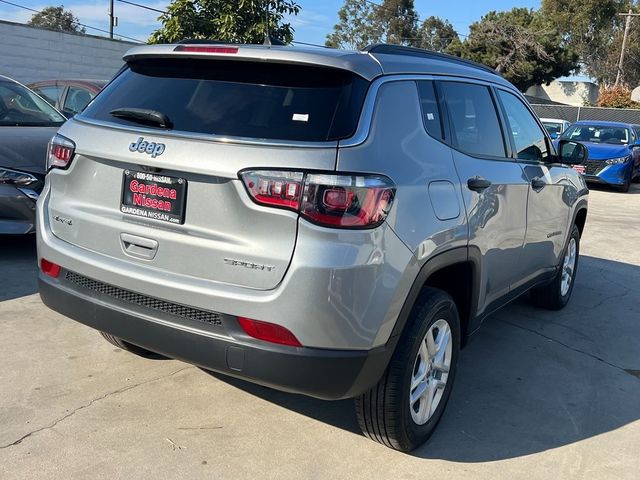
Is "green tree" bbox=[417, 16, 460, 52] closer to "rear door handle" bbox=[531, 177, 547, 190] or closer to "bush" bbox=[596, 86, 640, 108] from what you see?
"bush" bbox=[596, 86, 640, 108]

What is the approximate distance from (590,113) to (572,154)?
1147 inches

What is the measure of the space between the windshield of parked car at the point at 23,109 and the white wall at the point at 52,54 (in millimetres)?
12383

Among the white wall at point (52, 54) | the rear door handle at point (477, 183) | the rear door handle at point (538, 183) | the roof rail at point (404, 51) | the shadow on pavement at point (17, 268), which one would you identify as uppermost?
the white wall at point (52, 54)

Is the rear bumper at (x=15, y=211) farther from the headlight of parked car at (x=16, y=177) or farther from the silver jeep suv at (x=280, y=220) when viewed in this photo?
the silver jeep suv at (x=280, y=220)

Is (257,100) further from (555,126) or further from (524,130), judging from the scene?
(555,126)

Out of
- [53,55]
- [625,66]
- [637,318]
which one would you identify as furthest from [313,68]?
[625,66]

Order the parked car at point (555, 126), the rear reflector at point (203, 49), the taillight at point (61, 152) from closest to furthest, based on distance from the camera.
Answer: the rear reflector at point (203, 49) → the taillight at point (61, 152) → the parked car at point (555, 126)

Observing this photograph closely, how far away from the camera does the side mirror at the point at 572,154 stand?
5.21m

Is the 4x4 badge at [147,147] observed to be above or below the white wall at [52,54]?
below

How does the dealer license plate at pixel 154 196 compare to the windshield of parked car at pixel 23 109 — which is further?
the windshield of parked car at pixel 23 109

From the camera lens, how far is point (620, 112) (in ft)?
101

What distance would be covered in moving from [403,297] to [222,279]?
774 mm

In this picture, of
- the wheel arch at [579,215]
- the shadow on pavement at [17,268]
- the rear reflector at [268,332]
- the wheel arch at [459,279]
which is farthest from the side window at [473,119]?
the shadow on pavement at [17,268]

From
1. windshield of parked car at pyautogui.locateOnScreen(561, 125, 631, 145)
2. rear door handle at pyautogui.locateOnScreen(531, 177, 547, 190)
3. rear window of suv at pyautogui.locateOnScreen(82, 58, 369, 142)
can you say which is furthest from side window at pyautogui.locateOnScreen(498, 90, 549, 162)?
windshield of parked car at pyautogui.locateOnScreen(561, 125, 631, 145)
